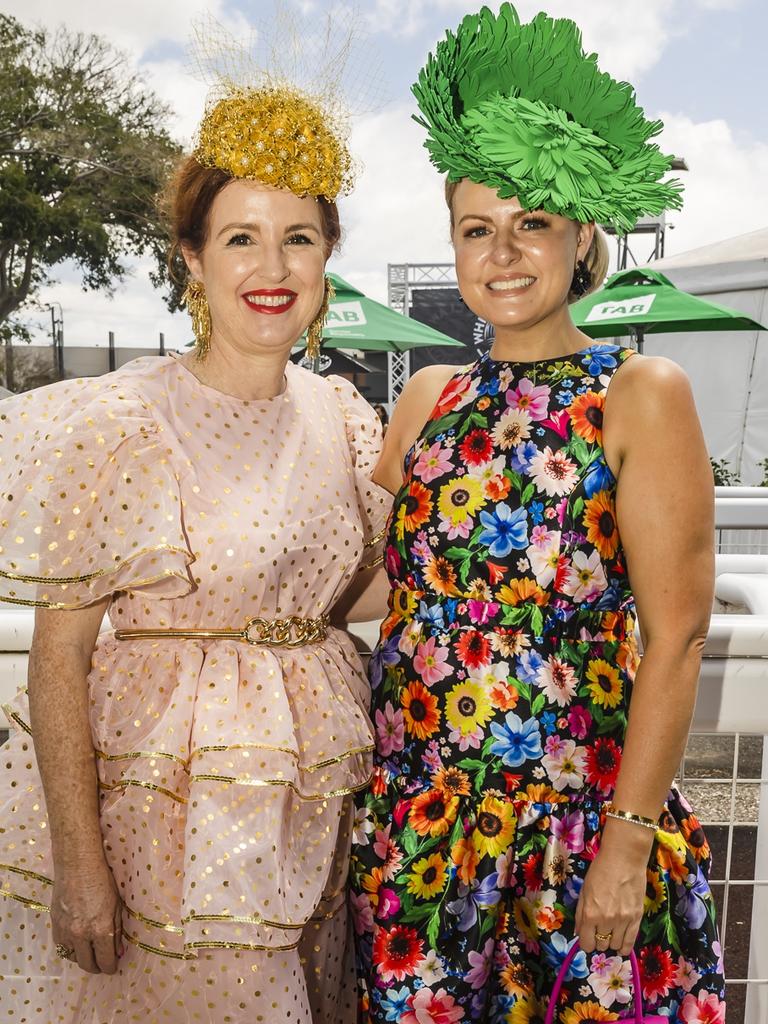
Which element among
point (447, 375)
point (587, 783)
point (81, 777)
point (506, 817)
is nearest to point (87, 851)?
point (81, 777)

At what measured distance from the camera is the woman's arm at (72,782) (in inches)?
60.4

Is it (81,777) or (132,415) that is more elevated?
(132,415)

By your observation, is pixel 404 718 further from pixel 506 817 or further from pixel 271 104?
pixel 271 104

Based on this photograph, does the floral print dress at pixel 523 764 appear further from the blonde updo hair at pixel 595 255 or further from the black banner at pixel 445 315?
the black banner at pixel 445 315

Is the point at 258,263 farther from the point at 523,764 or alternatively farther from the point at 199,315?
the point at 523,764

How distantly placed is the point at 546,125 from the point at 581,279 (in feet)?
0.93

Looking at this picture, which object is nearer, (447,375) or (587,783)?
(587,783)

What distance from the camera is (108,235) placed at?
1666cm

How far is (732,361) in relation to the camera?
37.9 ft

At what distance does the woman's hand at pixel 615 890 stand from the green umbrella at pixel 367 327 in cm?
743

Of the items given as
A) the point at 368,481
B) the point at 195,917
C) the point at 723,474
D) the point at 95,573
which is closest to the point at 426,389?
the point at 368,481

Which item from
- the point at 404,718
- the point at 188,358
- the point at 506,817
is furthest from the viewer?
the point at 188,358

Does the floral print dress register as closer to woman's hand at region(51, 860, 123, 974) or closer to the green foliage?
woman's hand at region(51, 860, 123, 974)

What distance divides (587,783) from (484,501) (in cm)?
48
